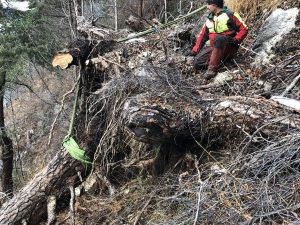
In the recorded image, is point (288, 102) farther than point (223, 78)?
No

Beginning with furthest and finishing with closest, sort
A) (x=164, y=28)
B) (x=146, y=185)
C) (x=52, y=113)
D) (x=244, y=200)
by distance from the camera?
(x=52, y=113) < (x=164, y=28) < (x=146, y=185) < (x=244, y=200)

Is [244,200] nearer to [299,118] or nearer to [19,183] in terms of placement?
[299,118]

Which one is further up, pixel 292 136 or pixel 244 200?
pixel 292 136

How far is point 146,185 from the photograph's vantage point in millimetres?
4387

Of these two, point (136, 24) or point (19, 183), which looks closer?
point (136, 24)

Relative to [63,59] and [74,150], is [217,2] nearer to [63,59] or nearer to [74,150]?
[63,59]

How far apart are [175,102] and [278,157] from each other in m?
1.27

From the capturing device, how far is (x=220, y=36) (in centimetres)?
516

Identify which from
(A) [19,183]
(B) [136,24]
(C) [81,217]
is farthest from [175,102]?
(A) [19,183]

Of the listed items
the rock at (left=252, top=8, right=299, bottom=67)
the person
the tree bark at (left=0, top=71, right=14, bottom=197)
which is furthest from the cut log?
the tree bark at (left=0, top=71, right=14, bottom=197)

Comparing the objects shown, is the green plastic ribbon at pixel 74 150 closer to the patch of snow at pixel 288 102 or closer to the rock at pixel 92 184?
the rock at pixel 92 184

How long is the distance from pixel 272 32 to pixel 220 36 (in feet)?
2.66

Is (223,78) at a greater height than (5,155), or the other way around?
(223,78)

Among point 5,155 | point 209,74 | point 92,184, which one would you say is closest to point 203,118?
point 209,74
